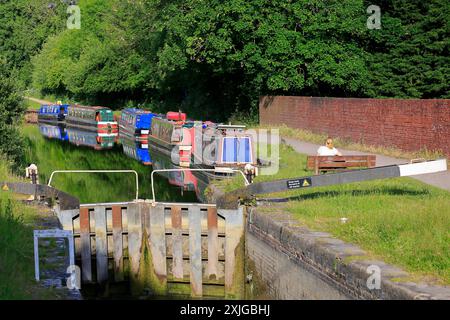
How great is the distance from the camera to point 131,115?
49625 mm

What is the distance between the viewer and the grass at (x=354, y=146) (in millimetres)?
22422

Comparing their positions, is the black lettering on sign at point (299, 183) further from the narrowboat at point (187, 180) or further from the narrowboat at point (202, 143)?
the narrowboat at point (187, 180)

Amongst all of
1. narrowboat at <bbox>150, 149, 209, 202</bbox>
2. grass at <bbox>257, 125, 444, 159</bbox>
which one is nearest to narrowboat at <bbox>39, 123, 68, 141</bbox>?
narrowboat at <bbox>150, 149, 209, 202</bbox>

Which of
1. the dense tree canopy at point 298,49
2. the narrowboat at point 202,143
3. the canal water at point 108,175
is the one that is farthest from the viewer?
the dense tree canopy at point 298,49

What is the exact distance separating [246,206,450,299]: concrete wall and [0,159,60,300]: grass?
12.3 ft

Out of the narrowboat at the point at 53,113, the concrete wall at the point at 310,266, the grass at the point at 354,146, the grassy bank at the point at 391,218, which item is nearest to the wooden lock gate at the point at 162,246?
the concrete wall at the point at 310,266

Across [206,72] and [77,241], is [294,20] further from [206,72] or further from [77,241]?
[77,241]

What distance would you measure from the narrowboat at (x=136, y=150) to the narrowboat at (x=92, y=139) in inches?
38.1

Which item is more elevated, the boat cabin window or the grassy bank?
the boat cabin window

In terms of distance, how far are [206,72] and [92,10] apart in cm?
3457

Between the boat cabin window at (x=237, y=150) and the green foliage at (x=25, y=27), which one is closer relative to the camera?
the boat cabin window at (x=237, y=150)

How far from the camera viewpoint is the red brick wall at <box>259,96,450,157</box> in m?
22.6

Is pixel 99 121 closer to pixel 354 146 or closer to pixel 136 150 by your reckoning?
pixel 136 150

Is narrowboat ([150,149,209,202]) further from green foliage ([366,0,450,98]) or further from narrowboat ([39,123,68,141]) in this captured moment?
narrowboat ([39,123,68,141])
